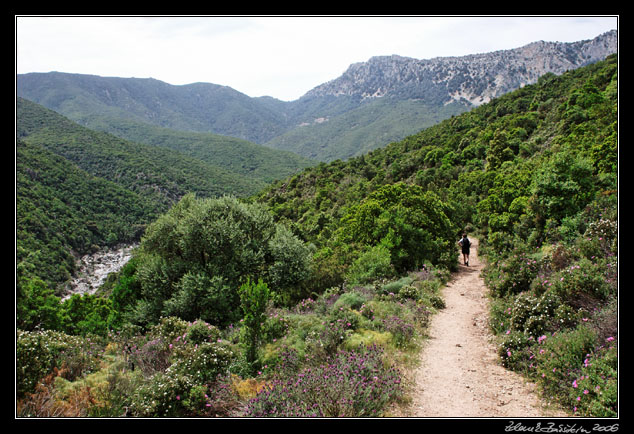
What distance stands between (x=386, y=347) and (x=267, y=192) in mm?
53040

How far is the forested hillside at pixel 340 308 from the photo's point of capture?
5.22 metres

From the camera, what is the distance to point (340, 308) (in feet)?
29.3

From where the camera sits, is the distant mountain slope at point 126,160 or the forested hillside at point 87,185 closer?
the forested hillside at point 87,185

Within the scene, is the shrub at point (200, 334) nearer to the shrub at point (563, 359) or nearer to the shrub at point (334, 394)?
the shrub at point (334, 394)

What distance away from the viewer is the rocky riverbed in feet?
200

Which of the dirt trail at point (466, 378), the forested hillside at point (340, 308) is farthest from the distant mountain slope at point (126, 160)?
the dirt trail at point (466, 378)

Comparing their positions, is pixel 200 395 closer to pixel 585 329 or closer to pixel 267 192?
pixel 585 329

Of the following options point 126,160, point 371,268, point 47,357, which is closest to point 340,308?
point 371,268

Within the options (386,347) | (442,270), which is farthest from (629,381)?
(442,270)

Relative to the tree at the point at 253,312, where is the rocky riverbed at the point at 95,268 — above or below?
below

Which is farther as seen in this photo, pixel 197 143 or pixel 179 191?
pixel 197 143

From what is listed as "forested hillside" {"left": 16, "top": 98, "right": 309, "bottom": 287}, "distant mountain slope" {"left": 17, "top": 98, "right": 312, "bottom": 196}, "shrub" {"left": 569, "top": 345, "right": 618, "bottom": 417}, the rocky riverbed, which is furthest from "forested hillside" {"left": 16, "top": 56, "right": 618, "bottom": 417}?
"distant mountain slope" {"left": 17, "top": 98, "right": 312, "bottom": 196}

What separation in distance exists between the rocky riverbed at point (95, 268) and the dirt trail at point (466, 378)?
6266cm

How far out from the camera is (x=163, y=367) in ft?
23.6
